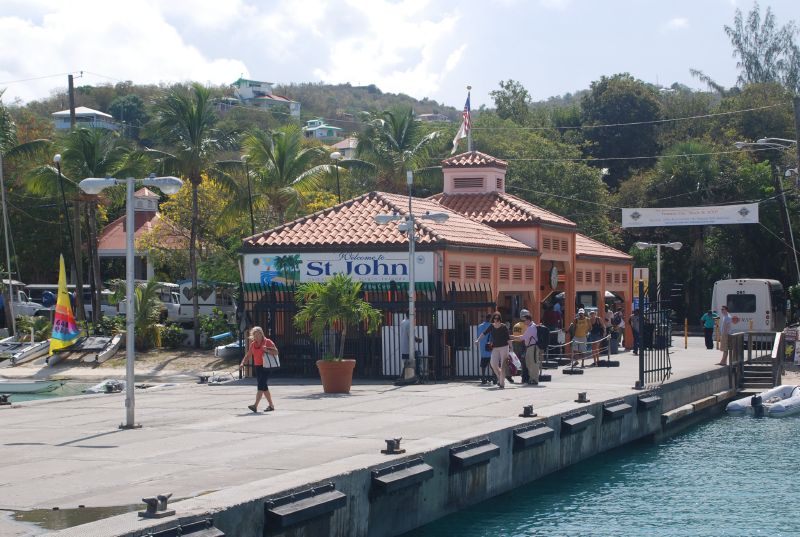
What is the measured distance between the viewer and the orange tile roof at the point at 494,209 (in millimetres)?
35625

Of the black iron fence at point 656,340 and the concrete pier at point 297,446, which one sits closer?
the concrete pier at point 297,446

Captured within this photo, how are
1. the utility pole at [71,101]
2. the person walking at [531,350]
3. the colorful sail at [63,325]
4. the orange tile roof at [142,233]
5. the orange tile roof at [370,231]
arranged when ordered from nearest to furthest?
the person walking at [531,350], the orange tile roof at [370,231], the colorful sail at [63,325], the utility pole at [71,101], the orange tile roof at [142,233]

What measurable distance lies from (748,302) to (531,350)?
24.2 m

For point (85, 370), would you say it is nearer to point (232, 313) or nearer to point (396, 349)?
point (232, 313)

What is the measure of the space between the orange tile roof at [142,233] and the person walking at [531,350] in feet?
105

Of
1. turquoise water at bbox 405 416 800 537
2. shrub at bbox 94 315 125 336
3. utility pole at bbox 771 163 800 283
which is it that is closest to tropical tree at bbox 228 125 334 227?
shrub at bbox 94 315 125 336

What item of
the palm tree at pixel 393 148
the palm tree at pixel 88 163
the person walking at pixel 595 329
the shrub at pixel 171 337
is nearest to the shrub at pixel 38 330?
the palm tree at pixel 88 163

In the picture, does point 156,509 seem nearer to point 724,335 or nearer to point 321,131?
point 724,335

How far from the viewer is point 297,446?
50.4 ft

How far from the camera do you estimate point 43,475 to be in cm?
1309

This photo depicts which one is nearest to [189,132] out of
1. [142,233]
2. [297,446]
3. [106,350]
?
[106,350]

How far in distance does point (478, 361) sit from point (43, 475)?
1629 cm

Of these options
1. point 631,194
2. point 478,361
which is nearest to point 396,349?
point 478,361

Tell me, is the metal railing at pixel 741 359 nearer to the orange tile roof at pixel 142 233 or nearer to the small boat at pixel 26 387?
the small boat at pixel 26 387
